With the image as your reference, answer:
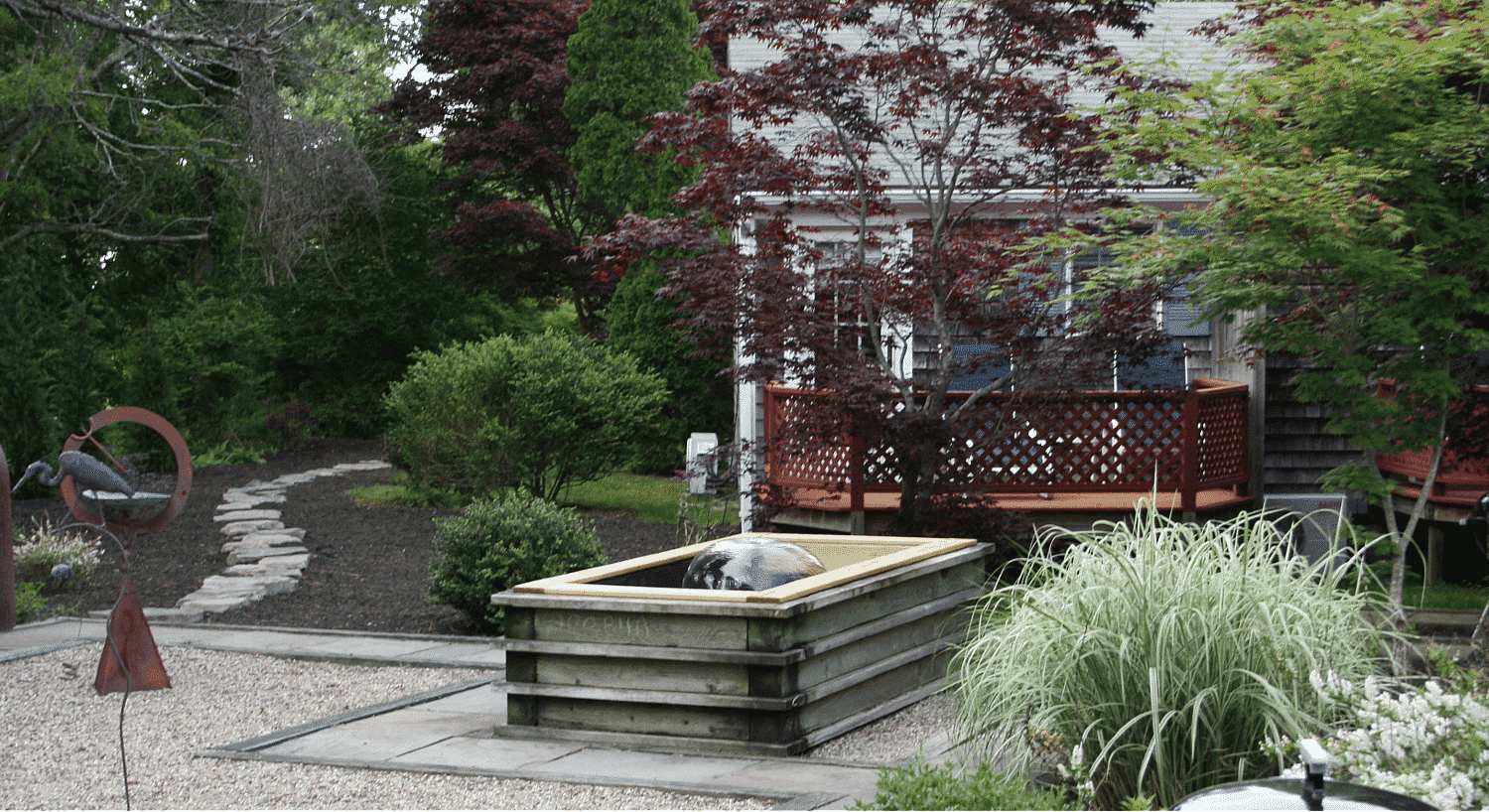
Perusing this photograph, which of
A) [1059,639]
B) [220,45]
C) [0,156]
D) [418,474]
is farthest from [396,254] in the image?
[1059,639]

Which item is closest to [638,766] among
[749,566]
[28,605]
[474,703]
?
[749,566]

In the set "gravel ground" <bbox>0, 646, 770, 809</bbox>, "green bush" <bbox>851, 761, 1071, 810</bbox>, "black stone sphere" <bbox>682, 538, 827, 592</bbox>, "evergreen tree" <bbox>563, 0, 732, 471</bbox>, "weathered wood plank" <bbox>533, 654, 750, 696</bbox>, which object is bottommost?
"gravel ground" <bbox>0, 646, 770, 809</bbox>

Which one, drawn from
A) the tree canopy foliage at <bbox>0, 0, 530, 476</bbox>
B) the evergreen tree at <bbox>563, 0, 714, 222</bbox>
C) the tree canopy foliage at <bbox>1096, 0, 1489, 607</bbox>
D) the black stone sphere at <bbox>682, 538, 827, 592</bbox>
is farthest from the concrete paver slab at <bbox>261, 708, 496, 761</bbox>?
the evergreen tree at <bbox>563, 0, 714, 222</bbox>

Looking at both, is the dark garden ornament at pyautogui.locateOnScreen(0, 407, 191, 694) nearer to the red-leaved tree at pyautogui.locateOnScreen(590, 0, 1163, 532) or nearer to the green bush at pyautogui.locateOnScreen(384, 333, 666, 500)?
the red-leaved tree at pyautogui.locateOnScreen(590, 0, 1163, 532)

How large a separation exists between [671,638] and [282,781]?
5.06 feet

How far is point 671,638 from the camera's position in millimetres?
4973

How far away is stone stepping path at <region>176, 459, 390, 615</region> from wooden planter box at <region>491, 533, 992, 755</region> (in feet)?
14.0

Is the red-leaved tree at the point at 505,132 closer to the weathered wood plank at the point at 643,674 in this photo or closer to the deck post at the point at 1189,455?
the deck post at the point at 1189,455

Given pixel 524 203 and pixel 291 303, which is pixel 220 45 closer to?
pixel 524 203

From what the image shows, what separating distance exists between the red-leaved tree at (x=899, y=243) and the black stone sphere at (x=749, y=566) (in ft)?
6.78

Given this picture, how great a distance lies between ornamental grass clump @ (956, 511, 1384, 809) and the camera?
377cm

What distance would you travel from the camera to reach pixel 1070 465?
9.55 meters

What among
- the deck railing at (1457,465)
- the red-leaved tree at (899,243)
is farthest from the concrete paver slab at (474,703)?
the deck railing at (1457,465)

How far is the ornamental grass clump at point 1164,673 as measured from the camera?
3.77m
